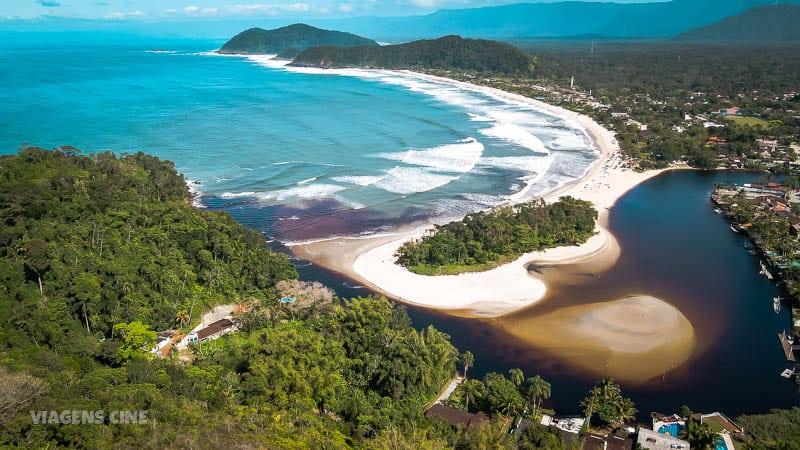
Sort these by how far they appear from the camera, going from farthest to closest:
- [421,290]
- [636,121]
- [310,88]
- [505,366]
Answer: [310,88]
[636,121]
[421,290]
[505,366]

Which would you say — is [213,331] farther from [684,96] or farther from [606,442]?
[684,96]

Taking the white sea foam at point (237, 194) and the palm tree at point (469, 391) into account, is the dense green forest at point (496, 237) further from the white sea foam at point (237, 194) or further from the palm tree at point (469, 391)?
the white sea foam at point (237, 194)

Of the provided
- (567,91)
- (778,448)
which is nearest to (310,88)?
(567,91)

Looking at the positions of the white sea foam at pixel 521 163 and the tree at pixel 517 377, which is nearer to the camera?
the tree at pixel 517 377

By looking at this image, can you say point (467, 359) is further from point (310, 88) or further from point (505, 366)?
point (310, 88)

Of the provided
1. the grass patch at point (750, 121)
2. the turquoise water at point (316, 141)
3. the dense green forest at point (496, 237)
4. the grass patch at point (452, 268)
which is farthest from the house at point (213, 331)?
the grass patch at point (750, 121)

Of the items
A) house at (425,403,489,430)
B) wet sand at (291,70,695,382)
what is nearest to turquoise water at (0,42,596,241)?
wet sand at (291,70,695,382)
